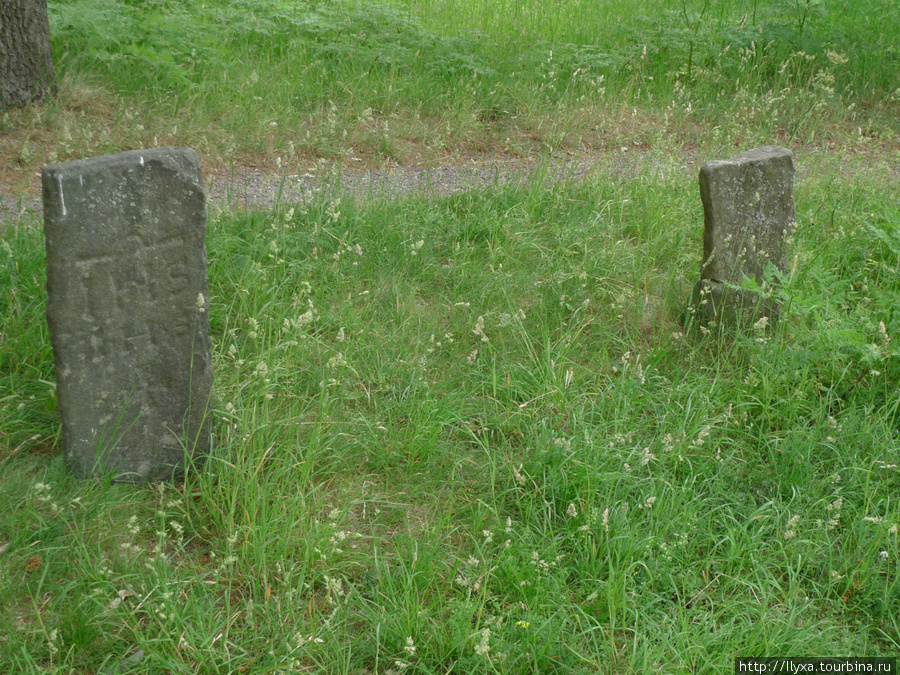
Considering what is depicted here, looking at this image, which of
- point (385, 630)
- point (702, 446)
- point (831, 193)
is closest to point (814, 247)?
point (831, 193)

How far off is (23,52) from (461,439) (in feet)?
15.5

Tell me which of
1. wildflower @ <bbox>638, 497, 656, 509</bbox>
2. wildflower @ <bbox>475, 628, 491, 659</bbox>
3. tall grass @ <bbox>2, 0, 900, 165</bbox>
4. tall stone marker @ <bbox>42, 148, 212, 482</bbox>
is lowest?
wildflower @ <bbox>475, 628, 491, 659</bbox>

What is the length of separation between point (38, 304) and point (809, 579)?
12.0ft

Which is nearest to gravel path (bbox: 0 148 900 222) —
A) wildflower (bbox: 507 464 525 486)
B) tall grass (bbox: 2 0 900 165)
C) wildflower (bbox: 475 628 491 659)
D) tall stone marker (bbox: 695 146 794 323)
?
tall grass (bbox: 2 0 900 165)

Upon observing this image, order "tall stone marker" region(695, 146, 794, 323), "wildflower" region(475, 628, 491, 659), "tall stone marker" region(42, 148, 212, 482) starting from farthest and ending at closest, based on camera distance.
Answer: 1. "tall stone marker" region(695, 146, 794, 323)
2. "tall stone marker" region(42, 148, 212, 482)
3. "wildflower" region(475, 628, 491, 659)

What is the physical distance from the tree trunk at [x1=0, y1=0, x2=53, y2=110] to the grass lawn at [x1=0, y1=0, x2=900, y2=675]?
23cm

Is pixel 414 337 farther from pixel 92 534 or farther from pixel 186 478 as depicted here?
pixel 92 534

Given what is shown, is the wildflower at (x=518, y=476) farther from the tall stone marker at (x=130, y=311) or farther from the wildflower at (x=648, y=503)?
the tall stone marker at (x=130, y=311)

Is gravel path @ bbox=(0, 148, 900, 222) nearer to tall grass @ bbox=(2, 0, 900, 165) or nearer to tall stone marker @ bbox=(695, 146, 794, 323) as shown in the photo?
tall grass @ bbox=(2, 0, 900, 165)

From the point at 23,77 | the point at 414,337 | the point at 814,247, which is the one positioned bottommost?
the point at 414,337

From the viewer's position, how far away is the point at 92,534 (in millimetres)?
2725

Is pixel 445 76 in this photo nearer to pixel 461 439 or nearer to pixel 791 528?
pixel 461 439

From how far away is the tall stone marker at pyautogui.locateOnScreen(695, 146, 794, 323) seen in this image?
4.07m

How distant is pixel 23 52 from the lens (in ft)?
18.7
